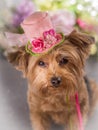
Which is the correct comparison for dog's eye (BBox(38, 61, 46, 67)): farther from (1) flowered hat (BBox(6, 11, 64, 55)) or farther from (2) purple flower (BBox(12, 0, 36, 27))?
(2) purple flower (BBox(12, 0, 36, 27))

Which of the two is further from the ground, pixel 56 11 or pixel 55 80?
pixel 56 11

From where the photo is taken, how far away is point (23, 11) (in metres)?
1.11

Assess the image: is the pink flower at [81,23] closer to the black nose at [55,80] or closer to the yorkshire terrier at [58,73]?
the yorkshire terrier at [58,73]

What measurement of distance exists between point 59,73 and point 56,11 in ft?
0.64

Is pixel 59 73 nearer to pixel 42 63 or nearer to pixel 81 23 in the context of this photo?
pixel 42 63

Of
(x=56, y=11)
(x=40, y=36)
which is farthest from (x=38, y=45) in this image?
(x=56, y=11)

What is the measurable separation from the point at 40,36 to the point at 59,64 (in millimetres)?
94

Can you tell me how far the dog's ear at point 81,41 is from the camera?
1.00 m

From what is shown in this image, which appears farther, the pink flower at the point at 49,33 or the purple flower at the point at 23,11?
the purple flower at the point at 23,11

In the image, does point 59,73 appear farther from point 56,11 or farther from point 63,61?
point 56,11

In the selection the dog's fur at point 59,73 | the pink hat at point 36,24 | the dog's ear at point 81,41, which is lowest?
the dog's fur at point 59,73

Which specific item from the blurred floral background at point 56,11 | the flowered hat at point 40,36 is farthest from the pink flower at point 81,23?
the flowered hat at point 40,36

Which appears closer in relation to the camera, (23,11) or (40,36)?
(40,36)

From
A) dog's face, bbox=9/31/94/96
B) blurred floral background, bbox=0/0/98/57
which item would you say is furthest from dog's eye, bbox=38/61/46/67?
blurred floral background, bbox=0/0/98/57
